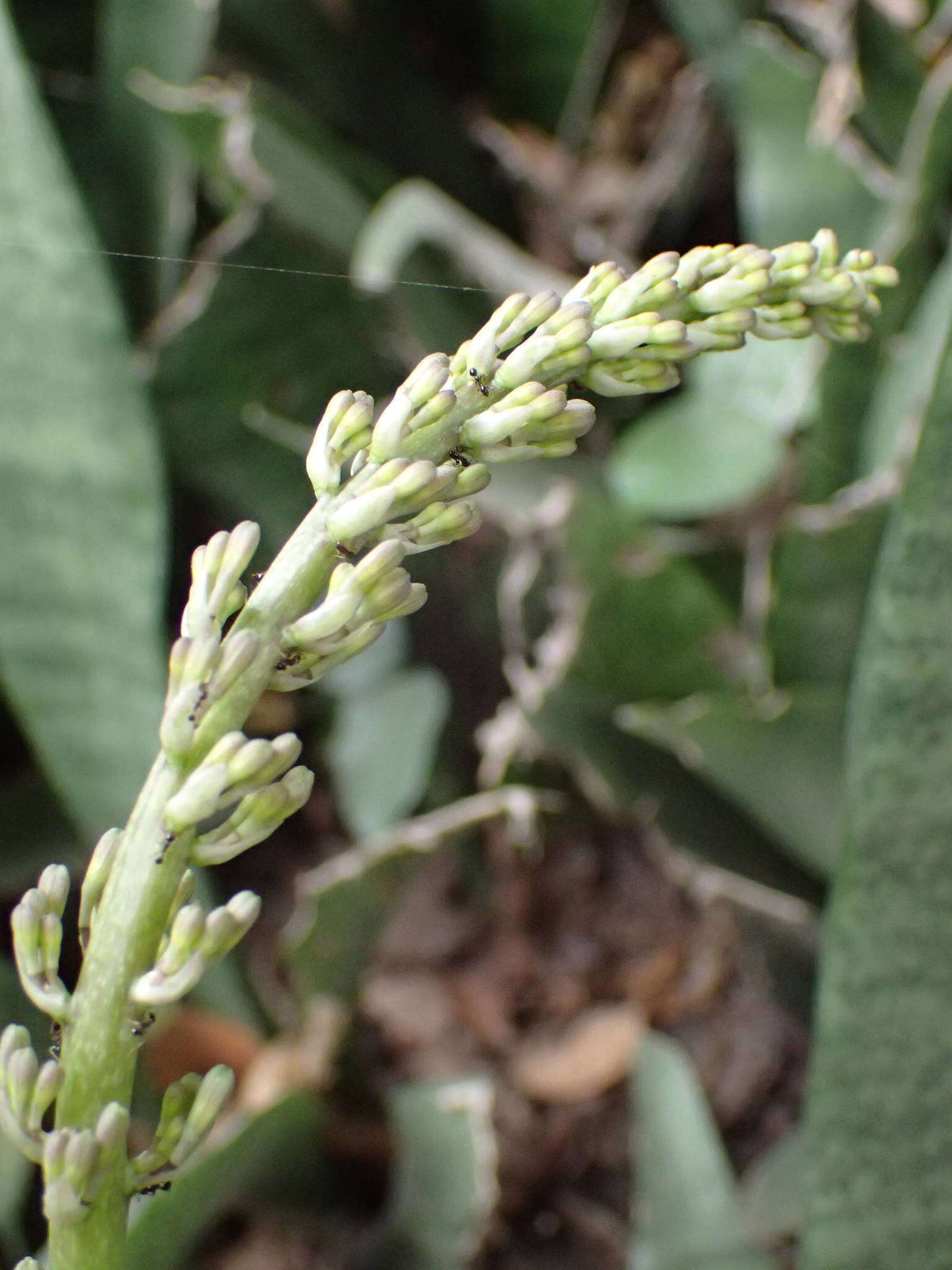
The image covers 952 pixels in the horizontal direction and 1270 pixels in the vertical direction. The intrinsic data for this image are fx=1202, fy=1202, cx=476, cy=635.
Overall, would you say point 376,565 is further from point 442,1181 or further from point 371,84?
point 371,84

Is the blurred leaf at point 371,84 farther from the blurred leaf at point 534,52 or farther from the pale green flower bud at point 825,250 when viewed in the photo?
the pale green flower bud at point 825,250

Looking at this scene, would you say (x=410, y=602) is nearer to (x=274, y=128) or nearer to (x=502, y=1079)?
(x=274, y=128)

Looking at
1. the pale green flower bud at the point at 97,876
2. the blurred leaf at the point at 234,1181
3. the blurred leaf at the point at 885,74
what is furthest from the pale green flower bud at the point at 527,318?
the blurred leaf at the point at 885,74

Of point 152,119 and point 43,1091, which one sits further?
point 152,119

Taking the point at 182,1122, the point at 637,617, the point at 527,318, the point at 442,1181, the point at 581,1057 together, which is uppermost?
the point at 527,318

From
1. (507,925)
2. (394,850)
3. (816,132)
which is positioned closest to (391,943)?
(507,925)

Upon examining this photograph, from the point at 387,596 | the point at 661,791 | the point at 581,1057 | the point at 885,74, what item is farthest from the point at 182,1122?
the point at 885,74

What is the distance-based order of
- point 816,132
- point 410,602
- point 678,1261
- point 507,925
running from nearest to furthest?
point 410,602, point 678,1261, point 816,132, point 507,925
